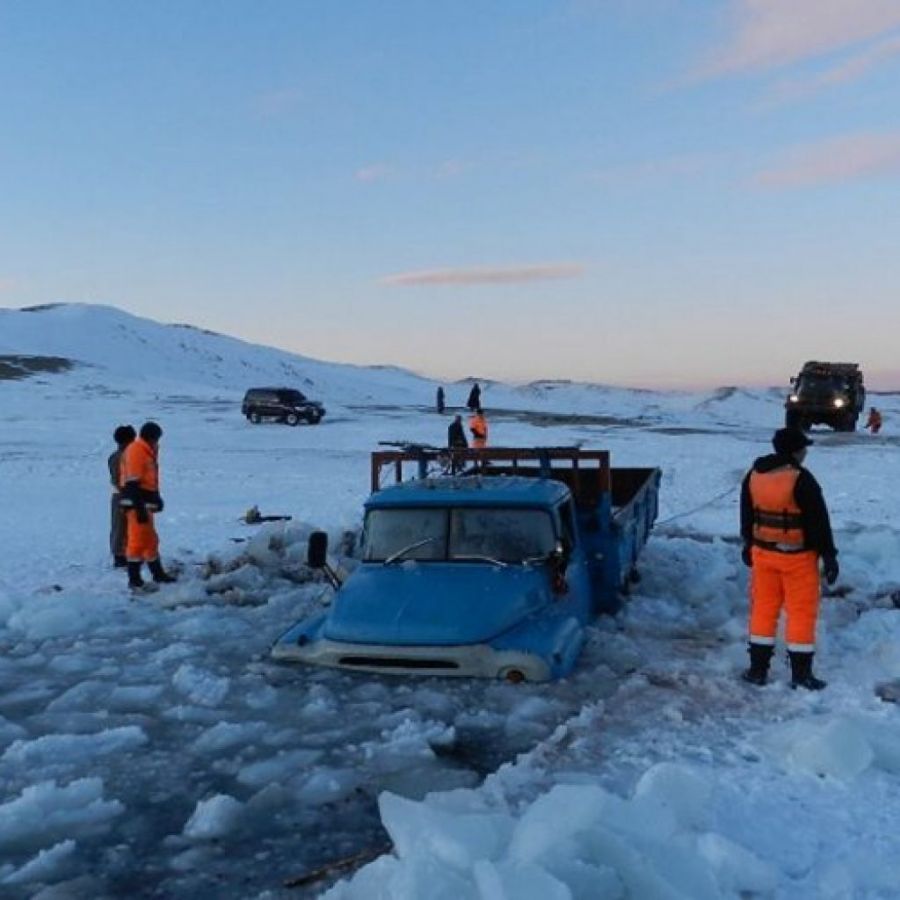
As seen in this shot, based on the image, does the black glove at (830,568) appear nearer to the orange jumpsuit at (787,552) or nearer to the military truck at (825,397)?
the orange jumpsuit at (787,552)

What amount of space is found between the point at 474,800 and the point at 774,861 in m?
1.43

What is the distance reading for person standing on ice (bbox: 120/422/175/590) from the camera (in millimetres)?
10852

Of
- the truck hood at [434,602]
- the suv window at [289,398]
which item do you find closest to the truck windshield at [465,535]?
the truck hood at [434,602]

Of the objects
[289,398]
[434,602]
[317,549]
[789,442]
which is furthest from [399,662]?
[289,398]

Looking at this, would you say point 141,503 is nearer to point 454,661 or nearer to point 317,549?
point 317,549

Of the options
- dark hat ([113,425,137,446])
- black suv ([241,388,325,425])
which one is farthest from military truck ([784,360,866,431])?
dark hat ([113,425,137,446])

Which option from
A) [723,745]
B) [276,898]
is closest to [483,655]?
[723,745]

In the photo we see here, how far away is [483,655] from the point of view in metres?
7.08

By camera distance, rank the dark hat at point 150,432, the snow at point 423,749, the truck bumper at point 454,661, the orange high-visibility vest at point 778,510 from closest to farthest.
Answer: the snow at point 423,749, the truck bumper at point 454,661, the orange high-visibility vest at point 778,510, the dark hat at point 150,432

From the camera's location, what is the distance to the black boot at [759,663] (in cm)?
737

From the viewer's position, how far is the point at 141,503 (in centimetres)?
1091

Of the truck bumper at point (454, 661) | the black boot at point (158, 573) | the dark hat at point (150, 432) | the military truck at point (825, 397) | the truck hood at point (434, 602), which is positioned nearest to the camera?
the truck bumper at point (454, 661)

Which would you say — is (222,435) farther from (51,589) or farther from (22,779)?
(22,779)

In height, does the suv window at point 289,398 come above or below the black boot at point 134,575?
above
